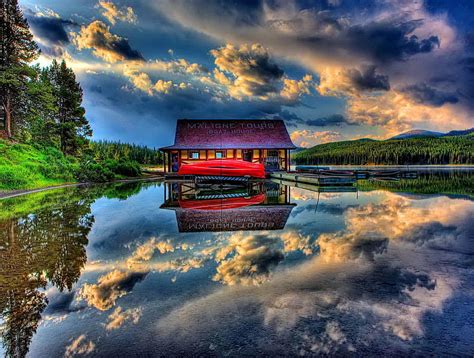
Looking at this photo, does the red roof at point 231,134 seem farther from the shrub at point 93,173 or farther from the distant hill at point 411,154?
the distant hill at point 411,154

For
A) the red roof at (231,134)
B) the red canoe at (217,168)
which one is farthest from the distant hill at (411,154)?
the red canoe at (217,168)

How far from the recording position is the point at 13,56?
24281 mm

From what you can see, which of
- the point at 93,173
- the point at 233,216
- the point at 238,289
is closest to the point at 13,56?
the point at 93,173

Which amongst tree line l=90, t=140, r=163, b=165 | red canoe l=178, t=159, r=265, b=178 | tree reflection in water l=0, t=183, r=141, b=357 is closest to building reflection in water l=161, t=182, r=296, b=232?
tree reflection in water l=0, t=183, r=141, b=357

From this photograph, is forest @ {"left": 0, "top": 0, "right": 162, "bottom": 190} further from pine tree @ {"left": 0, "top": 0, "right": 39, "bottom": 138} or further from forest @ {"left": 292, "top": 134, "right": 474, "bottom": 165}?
forest @ {"left": 292, "top": 134, "right": 474, "bottom": 165}

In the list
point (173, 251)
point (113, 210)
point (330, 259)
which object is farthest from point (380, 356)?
point (113, 210)

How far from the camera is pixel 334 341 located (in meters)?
2.53

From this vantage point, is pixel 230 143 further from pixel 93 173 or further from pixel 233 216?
pixel 233 216

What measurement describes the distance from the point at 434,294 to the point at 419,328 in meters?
0.95

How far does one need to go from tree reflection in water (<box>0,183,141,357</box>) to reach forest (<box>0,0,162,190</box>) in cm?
931

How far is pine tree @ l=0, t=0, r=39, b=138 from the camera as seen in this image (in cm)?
2361

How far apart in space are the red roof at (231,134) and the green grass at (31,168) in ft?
35.9

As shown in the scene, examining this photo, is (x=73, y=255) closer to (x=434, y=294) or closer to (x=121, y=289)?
(x=121, y=289)

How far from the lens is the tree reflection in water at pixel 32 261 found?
2.90 meters
